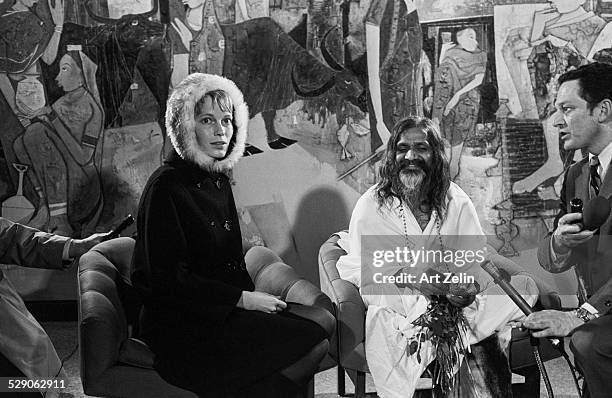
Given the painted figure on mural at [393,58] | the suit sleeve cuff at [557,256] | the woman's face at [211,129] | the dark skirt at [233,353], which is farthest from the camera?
the painted figure on mural at [393,58]

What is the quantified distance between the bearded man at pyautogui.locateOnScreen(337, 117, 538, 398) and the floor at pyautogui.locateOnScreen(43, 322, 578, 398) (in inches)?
29.4

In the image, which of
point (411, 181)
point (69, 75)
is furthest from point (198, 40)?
point (411, 181)

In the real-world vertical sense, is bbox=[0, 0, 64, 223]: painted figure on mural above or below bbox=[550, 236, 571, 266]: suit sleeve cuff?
above

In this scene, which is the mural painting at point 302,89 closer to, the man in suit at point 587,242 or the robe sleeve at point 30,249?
the man in suit at point 587,242

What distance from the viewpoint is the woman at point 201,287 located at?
3484 millimetres

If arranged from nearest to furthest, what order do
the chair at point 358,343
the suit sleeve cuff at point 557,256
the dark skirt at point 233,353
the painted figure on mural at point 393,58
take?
the dark skirt at point 233,353
the suit sleeve cuff at point 557,256
the chair at point 358,343
the painted figure on mural at point 393,58

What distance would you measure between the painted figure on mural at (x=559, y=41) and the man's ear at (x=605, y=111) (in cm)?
173

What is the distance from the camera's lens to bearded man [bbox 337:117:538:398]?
376 centimetres

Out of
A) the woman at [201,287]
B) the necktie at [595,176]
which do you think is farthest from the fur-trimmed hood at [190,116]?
the necktie at [595,176]

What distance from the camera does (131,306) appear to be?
3.89 m

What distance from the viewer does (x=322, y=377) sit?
4.79 metres

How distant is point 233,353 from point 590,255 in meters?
1.55

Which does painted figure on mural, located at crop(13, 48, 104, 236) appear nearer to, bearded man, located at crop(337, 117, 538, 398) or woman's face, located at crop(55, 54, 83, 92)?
woman's face, located at crop(55, 54, 83, 92)

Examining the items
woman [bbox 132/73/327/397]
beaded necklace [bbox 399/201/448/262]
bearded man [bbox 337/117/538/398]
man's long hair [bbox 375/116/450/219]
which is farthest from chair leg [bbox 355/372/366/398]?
man's long hair [bbox 375/116/450/219]
